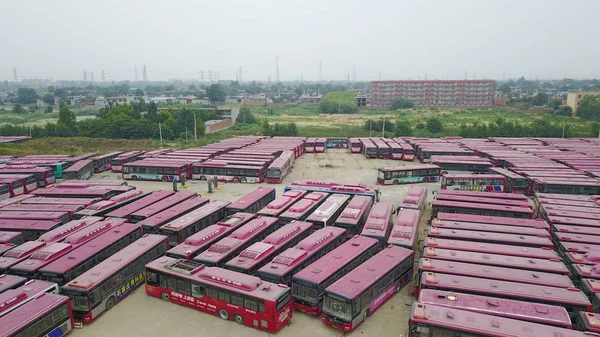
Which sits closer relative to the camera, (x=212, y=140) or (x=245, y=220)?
(x=245, y=220)

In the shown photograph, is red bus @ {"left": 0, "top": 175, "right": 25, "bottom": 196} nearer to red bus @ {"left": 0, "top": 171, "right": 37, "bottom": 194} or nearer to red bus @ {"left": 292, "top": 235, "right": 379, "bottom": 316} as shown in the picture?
red bus @ {"left": 0, "top": 171, "right": 37, "bottom": 194}

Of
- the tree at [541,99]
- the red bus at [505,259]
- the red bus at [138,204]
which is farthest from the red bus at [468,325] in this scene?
the tree at [541,99]

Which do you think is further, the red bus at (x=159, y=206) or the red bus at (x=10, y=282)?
the red bus at (x=159, y=206)

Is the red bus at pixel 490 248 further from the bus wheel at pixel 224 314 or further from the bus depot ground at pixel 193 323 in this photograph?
the bus wheel at pixel 224 314

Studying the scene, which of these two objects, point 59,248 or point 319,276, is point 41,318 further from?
point 319,276

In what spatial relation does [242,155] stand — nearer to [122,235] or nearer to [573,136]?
Answer: [122,235]

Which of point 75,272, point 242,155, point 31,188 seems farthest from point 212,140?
point 75,272
